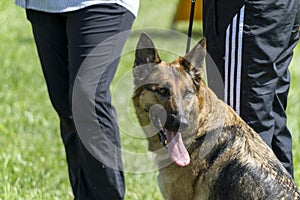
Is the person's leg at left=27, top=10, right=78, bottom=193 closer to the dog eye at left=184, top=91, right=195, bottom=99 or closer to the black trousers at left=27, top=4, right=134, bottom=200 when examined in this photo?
the black trousers at left=27, top=4, right=134, bottom=200

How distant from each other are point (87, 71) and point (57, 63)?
0.40 m

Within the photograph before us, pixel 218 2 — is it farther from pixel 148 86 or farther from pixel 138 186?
pixel 138 186

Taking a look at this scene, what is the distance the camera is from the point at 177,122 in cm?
409

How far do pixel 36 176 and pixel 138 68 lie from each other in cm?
182

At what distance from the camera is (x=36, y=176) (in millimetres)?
5672

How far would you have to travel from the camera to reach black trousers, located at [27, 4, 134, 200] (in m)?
4.29

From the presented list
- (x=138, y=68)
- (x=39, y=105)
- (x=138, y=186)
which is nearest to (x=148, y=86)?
(x=138, y=68)

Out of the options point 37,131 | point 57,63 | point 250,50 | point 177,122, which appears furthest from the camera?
point 37,131

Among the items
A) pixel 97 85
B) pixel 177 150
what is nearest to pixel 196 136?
pixel 177 150

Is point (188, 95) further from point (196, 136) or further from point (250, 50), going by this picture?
point (250, 50)

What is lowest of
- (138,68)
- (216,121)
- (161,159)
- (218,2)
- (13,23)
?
(13,23)

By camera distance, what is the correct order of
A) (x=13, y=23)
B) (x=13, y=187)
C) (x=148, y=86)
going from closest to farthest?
(x=148, y=86) < (x=13, y=187) < (x=13, y=23)

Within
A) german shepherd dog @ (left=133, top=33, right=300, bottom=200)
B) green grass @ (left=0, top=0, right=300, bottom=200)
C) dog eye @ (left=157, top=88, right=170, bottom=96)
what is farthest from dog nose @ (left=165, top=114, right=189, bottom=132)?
green grass @ (left=0, top=0, right=300, bottom=200)

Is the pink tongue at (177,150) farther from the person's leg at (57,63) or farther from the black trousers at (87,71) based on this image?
the person's leg at (57,63)
